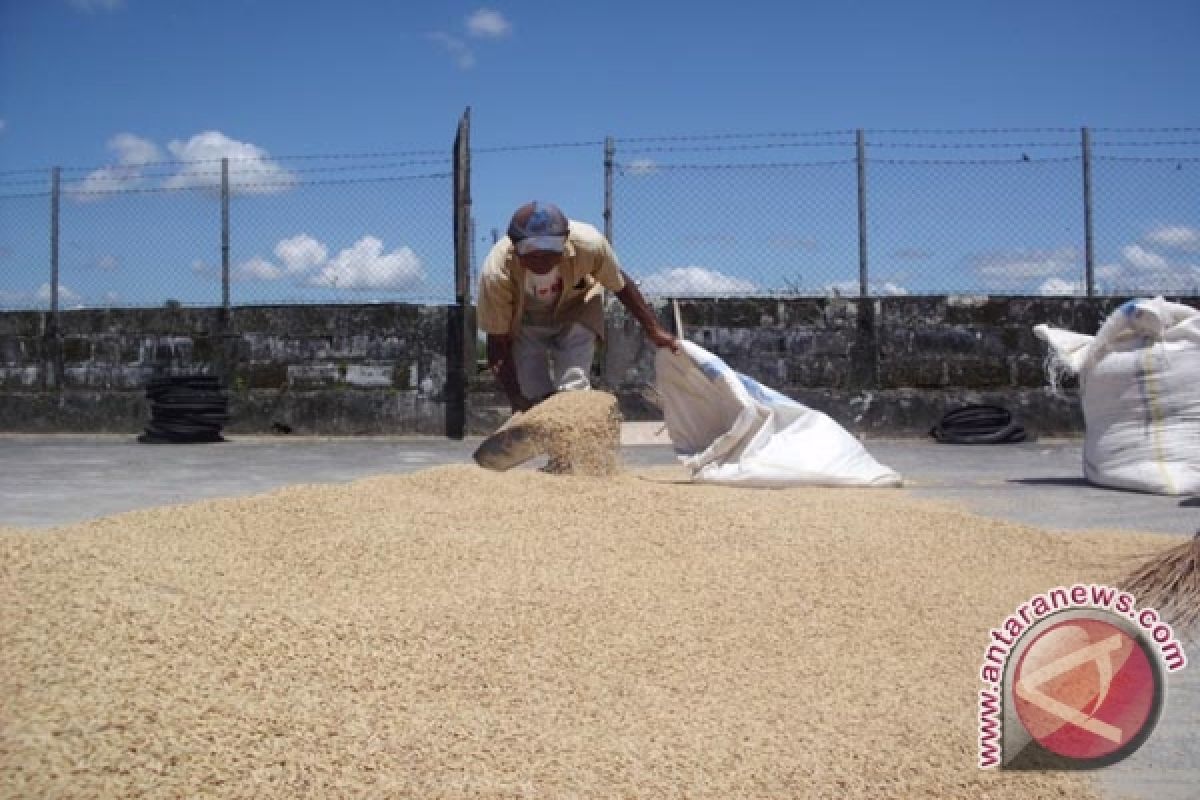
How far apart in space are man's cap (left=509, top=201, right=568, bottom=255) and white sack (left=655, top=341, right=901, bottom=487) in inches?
33.8

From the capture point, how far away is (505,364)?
178 inches

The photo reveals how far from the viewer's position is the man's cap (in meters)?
4.12

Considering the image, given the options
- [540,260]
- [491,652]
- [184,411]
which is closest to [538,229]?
[540,260]

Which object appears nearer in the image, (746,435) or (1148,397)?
(746,435)

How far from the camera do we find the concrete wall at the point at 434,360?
8.71m

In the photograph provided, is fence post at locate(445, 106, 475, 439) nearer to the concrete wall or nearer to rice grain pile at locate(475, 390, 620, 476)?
the concrete wall

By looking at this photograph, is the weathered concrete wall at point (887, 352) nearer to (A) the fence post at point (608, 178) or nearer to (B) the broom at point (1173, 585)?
(A) the fence post at point (608, 178)

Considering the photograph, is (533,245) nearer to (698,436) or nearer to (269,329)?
(698,436)

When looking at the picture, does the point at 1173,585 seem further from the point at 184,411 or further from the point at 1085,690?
the point at 184,411

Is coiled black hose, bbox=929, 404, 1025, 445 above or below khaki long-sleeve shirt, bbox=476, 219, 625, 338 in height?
below

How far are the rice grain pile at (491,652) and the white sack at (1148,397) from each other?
197 centimetres

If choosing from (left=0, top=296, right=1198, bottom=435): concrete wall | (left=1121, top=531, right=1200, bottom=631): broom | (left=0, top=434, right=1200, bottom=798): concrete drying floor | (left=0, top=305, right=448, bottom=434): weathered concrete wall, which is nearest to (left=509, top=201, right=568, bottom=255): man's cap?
(left=0, top=434, right=1200, bottom=798): concrete drying floor

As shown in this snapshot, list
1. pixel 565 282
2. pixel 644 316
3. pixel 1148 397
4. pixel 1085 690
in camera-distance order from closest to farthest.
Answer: pixel 1085 690 < pixel 565 282 < pixel 644 316 < pixel 1148 397

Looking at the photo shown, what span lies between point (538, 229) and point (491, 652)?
2.49 m
